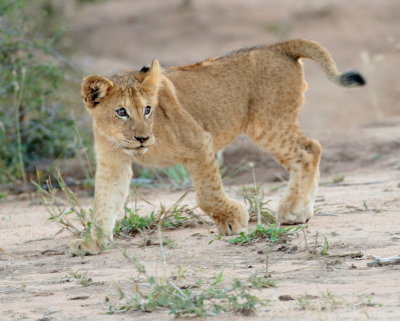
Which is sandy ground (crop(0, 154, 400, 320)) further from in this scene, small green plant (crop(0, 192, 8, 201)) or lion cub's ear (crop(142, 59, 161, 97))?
small green plant (crop(0, 192, 8, 201))

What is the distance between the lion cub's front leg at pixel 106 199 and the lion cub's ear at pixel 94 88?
38cm

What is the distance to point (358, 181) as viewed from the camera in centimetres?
738

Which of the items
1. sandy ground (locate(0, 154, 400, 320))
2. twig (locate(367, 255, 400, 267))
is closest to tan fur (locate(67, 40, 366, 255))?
sandy ground (locate(0, 154, 400, 320))

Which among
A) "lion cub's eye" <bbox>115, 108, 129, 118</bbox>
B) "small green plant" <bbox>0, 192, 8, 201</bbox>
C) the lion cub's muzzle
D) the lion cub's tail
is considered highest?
the lion cub's tail

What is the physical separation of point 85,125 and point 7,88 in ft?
3.28

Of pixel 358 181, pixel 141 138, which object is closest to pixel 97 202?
pixel 141 138

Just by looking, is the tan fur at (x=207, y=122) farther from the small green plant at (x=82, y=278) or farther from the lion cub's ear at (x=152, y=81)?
the small green plant at (x=82, y=278)

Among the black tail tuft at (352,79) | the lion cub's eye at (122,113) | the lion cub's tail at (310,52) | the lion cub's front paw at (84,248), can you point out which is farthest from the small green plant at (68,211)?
the black tail tuft at (352,79)

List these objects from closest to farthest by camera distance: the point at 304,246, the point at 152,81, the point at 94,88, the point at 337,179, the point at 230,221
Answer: the point at 304,246 → the point at 94,88 → the point at 152,81 → the point at 230,221 → the point at 337,179

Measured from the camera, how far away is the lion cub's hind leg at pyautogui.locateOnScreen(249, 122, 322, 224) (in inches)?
228

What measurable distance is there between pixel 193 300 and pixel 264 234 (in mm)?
1452

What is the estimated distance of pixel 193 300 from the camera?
360cm

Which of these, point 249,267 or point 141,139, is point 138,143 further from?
point 249,267

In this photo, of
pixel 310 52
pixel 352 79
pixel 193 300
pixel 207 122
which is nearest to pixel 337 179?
pixel 310 52
